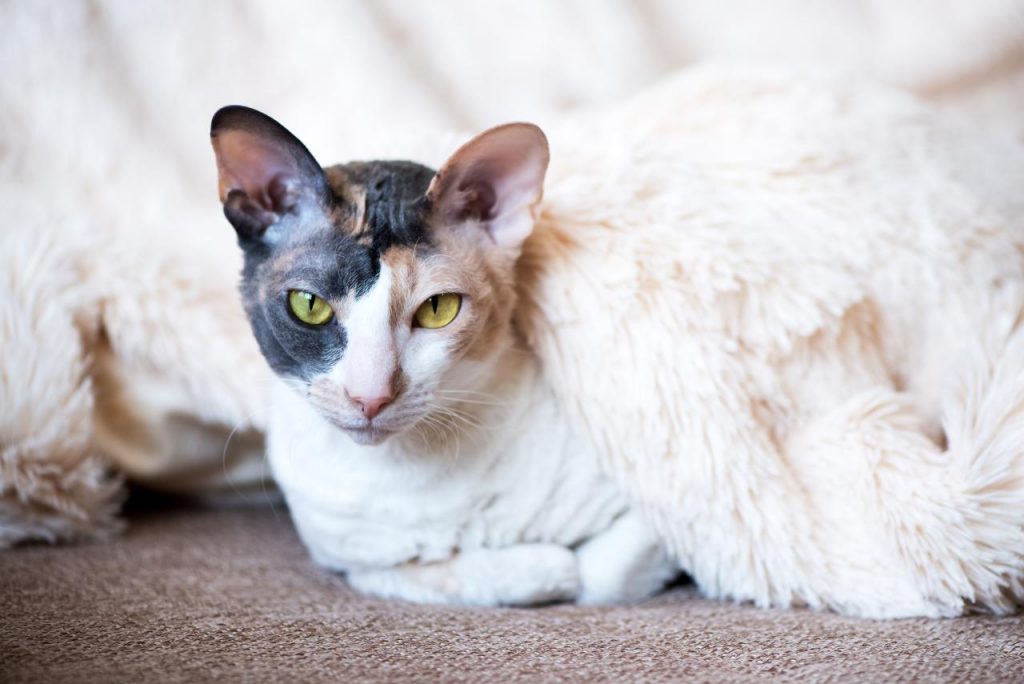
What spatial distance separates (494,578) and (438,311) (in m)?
0.33

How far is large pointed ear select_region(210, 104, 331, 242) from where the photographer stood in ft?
2.86

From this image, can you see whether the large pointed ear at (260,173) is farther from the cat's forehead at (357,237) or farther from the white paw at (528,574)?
the white paw at (528,574)

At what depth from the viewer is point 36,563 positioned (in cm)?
109


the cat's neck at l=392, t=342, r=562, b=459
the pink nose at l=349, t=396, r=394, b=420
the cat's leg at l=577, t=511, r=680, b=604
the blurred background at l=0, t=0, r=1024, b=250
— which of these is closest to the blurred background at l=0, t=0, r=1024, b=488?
the blurred background at l=0, t=0, r=1024, b=250

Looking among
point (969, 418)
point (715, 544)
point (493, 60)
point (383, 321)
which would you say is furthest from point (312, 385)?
point (493, 60)

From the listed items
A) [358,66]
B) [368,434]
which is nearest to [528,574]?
[368,434]

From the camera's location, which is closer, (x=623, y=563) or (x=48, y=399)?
(x=623, y=563)

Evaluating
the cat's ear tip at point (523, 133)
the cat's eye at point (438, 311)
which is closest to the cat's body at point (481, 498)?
the cat's eye at point (438, 311)

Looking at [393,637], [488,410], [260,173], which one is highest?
[260,173]

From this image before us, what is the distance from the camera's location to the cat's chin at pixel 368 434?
883 mm

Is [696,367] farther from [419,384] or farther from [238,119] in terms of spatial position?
[238,119]

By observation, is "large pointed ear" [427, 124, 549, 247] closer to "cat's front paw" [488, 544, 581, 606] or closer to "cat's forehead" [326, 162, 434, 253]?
"cat's forehead" [326, 162, 434, 253]

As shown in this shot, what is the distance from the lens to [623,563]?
3.40 feet

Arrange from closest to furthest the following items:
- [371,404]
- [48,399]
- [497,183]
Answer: [371,404], [497,183], [48,399]
